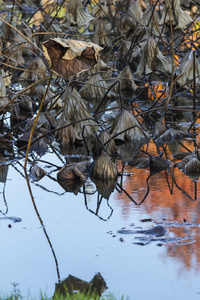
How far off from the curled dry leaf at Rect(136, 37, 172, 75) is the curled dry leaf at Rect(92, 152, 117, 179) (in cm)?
222

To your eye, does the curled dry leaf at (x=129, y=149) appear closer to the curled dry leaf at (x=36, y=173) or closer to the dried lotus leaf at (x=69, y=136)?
the dried lotus leaf at (x=69, y=136)

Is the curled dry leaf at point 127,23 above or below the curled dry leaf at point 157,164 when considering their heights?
above

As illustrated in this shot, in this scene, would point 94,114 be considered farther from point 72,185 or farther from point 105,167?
point 72,185

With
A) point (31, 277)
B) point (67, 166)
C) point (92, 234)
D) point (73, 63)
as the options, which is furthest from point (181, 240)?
point (67, 166)

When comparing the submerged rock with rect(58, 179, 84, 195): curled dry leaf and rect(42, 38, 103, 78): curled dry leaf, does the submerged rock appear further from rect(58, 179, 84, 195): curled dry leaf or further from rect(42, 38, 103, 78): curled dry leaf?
rect(58, 179, 84, 195): curled dry leaf

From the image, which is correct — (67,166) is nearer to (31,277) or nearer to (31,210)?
(31,210)

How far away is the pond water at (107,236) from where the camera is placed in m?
2.77

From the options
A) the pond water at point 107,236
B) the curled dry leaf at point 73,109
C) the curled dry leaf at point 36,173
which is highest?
the curled dry leaf at point 73,109

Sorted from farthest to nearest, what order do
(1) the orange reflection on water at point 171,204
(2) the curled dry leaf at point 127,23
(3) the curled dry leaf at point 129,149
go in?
A: (2) the curled dry leaf at point 127,23 → (3) the curled dry leaf at point 129,149 → (1) the orange reflection on water at point 171,204

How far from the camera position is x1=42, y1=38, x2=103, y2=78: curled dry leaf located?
312cm

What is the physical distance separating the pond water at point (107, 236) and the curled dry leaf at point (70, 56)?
31.9 inches

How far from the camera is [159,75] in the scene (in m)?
7.90

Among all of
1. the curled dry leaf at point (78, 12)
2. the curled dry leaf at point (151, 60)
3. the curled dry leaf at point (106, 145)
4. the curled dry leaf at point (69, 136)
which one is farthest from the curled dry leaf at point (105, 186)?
the curled dry leaf at point (78, 12)

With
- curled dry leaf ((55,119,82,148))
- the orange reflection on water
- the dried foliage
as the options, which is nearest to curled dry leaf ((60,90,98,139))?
the dried foliage
